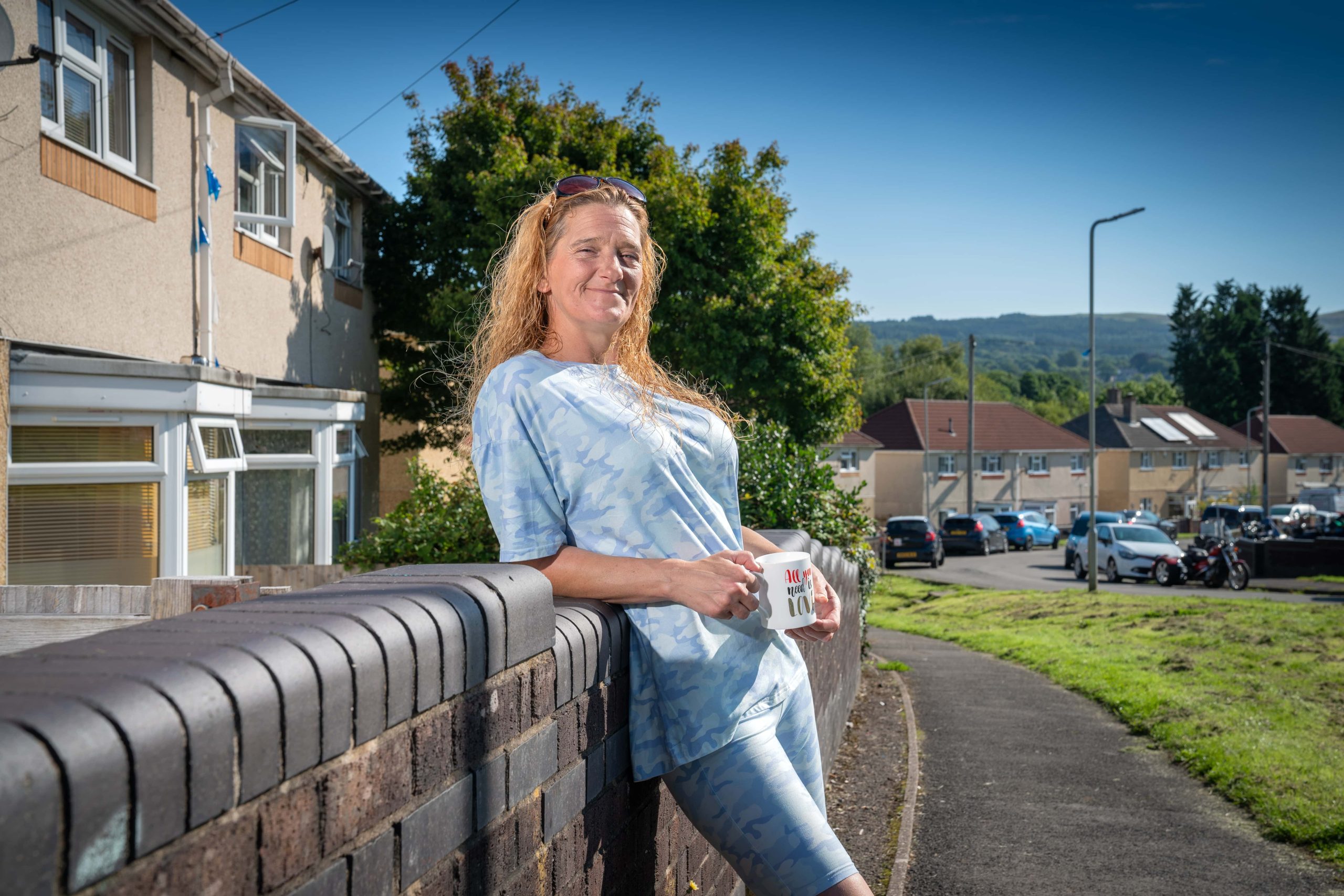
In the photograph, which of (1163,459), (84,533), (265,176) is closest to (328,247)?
(265,176)

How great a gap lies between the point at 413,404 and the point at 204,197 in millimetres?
8581

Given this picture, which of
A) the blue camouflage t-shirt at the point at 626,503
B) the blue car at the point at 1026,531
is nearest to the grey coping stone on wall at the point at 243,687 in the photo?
the blue camouflage t-shirt at the point at 626,503

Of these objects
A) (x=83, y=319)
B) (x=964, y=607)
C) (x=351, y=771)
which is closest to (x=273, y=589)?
(x=351, y=771)

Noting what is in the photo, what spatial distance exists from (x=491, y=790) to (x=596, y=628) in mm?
524

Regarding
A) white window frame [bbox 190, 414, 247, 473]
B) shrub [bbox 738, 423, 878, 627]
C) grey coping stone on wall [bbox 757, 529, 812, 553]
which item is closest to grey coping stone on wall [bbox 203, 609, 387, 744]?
grey coping stone on wall [bbox 757, 529, 812, 553]

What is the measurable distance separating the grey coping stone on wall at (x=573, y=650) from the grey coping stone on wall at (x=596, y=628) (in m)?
0.02

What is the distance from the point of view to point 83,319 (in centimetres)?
1024

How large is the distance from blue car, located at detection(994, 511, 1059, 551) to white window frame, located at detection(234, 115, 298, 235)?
3734cm

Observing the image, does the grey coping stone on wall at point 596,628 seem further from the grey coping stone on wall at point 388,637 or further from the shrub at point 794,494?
the shrub at point 794,494

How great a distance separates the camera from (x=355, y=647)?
1445mm

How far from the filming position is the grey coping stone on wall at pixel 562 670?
2.20 meters

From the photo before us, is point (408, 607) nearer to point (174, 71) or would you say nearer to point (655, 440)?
point (655, 440)

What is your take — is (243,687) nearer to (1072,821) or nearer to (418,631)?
(418,631)

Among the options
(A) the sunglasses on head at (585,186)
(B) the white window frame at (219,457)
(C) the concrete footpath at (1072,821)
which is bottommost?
(C) the concrete footpath at (1072,821)
